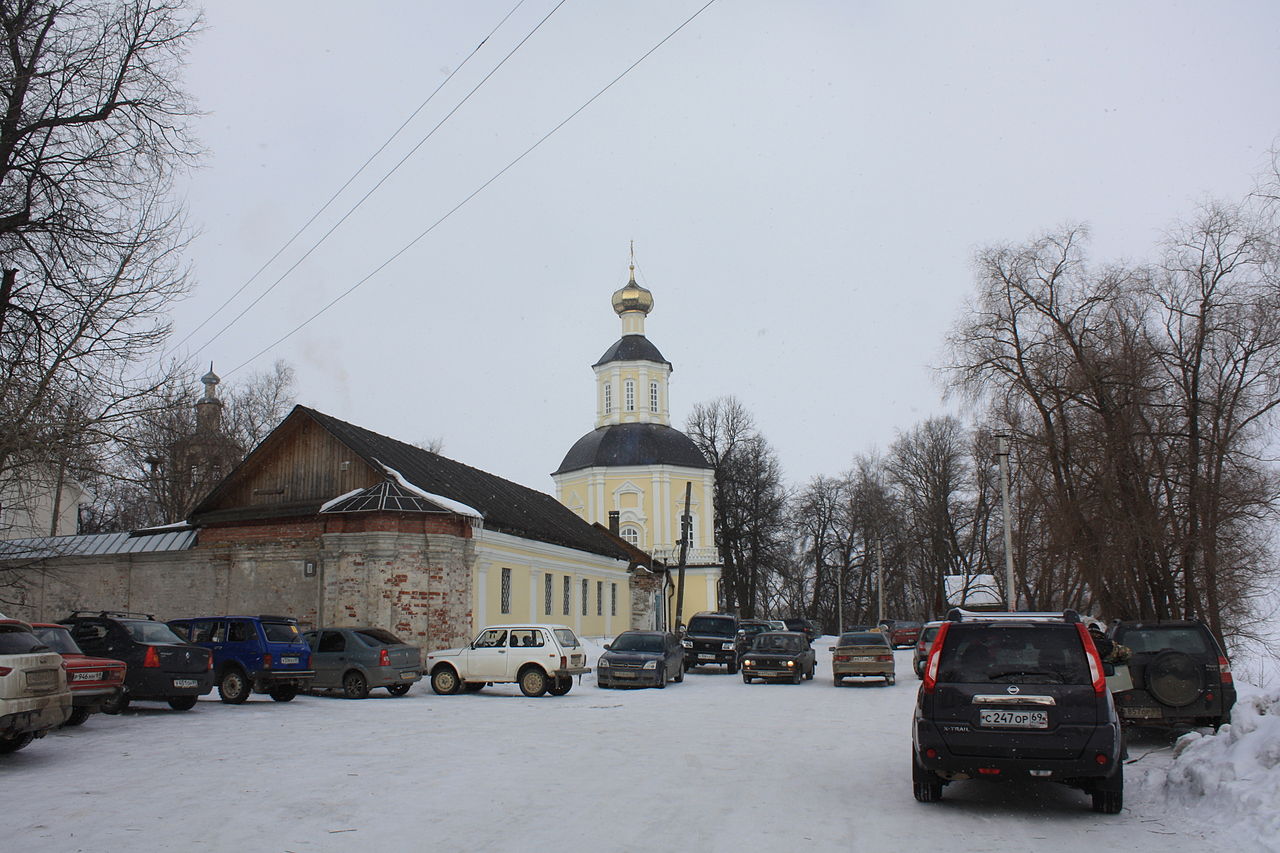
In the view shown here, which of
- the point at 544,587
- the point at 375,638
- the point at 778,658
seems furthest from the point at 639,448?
the point at 375,638

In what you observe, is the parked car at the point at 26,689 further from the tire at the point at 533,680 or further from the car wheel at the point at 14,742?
the tire at the point at 533,680

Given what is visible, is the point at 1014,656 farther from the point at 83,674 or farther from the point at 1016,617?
the point at 83,674

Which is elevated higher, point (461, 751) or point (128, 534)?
point (128, 534)

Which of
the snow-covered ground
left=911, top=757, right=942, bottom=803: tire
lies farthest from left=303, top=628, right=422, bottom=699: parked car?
left=911, top=757, right=942, bottom=803: tire

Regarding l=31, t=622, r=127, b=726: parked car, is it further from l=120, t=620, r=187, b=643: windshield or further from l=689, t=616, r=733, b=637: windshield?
l=689, t=616, r=733, b=637: windshield

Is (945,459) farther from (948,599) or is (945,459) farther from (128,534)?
(128,534)

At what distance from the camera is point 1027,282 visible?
31422mm

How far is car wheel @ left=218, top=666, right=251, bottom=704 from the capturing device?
62.9 feet

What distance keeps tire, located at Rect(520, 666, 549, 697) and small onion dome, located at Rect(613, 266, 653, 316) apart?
4863 cm

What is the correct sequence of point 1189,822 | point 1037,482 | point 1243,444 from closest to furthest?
1. point 1189,822
2. point 1243,444
3. point 1037,482

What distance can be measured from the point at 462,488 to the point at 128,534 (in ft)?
34.7

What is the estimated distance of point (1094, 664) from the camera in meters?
8.69

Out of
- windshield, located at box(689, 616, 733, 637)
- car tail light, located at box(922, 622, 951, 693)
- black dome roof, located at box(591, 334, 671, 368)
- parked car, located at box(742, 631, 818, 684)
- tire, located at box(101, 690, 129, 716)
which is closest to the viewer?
car tail light, located at box(922, 622, 951, 693)

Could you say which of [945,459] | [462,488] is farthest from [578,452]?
[462,488]
